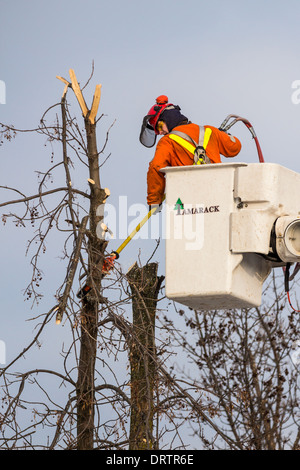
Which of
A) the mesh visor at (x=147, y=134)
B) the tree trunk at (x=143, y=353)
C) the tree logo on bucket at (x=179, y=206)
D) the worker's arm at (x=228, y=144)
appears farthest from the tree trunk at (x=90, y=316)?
the worker's arm at (x=228, y=144)

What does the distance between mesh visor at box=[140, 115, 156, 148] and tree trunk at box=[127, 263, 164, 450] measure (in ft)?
3.26

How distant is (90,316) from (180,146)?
4.72ft

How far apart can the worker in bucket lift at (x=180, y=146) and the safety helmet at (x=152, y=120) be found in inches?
0.5

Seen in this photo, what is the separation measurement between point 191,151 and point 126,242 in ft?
2.75

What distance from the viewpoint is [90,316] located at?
36.3ft

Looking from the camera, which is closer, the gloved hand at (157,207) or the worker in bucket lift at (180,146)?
the worker in bucket lift at (180,146)

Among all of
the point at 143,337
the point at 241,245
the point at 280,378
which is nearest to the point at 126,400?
the point at 143,337

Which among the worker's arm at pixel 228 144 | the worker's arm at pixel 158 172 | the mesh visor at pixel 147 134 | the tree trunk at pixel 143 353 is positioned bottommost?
the tree trunk at pixel 143 353

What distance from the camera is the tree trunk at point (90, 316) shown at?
434 inches

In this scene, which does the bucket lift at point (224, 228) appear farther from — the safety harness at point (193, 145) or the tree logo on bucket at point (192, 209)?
the safety harness at point (193, 145)

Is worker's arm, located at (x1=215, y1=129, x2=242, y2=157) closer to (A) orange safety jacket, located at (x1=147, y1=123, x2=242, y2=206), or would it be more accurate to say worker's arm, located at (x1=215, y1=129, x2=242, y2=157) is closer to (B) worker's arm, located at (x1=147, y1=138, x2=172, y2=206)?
(A) orange safety jacket, located at (x1=147, y1=123, x2=242, y2=206)

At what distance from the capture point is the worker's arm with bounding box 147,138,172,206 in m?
11.4

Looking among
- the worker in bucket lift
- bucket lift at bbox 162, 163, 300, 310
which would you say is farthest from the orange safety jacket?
bucket lift at bbox 162, 163, 300, 310
